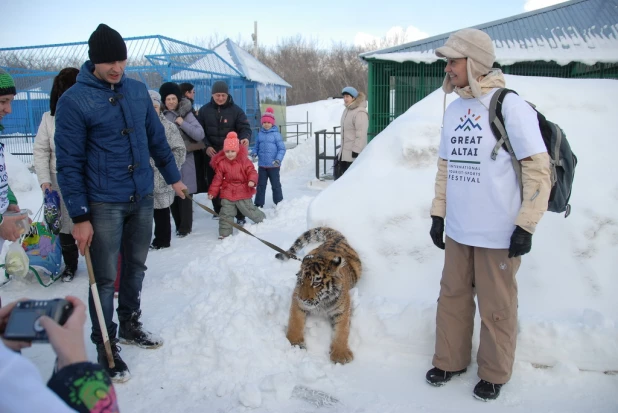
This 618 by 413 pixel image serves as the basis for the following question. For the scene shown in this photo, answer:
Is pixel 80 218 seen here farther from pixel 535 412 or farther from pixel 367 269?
pixel 535 412

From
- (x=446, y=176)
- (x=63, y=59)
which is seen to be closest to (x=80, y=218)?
(x=446, y=176)

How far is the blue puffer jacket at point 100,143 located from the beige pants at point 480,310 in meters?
2.25

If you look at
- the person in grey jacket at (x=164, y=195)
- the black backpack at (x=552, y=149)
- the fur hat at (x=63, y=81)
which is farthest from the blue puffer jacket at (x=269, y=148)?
the black backpack at (x=552, y=149)

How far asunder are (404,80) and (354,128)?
403 cm

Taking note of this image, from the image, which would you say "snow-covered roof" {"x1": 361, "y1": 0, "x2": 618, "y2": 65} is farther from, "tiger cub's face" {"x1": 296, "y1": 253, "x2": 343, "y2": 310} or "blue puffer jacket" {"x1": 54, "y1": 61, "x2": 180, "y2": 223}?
"blue puffer jacket" {"x1": 54, "y1": 61, "x2": 180, "y2": 223}

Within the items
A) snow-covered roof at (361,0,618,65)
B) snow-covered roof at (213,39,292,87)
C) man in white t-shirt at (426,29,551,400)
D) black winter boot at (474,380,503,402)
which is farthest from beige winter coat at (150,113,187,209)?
snow-covered roof at (213,39,292,87)

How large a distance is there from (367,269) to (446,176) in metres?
1.47

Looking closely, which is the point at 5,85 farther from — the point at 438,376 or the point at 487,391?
the point at 487,391

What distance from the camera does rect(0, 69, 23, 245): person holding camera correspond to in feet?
9.34

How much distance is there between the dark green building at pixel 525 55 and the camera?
10789 mm

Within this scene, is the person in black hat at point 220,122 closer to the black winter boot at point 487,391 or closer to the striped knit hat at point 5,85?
the striped knit hat at point 5,85

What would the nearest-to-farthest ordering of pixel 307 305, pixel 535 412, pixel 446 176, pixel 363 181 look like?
pixel 535 412, pixel 446 176, pixel 307 305, pixel 363 181

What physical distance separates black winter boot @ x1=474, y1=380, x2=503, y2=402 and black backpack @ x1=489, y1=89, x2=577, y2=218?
1.24 metres

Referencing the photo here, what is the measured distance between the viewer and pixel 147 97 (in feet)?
11.4
